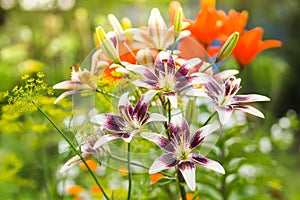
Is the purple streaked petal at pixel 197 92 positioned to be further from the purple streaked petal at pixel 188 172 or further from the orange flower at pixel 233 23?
the orange flower at pixel 233 23

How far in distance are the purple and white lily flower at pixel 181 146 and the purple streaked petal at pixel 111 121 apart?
2cm

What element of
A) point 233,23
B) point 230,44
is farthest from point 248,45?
point 230,44

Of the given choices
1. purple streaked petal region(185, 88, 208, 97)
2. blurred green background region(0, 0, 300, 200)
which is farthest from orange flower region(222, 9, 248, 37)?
purple streaked petal region(185, 88, 208, 97)

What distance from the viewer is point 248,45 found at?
29.0 inches

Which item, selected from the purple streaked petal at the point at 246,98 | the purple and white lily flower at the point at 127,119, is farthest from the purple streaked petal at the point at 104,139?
the purple streaked petal at the point at 246,98

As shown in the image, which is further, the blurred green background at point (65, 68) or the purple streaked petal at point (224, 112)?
the blurred green background at point (65, 68)

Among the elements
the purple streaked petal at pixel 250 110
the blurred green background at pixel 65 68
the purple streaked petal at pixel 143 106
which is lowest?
the blurred green background at pixel 65 68

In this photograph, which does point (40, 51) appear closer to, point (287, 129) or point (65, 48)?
point (65, 48)

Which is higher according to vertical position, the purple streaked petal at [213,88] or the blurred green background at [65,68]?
the purple streaked petal at [213,88]

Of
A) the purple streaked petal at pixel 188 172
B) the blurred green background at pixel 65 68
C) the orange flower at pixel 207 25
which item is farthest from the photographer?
the blurred green background at pixel 65 68

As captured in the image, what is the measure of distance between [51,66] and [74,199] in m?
0.94

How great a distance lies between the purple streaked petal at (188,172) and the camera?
16.6 inches

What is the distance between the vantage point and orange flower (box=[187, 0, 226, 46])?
0.68m

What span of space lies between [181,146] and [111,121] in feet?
0.19
